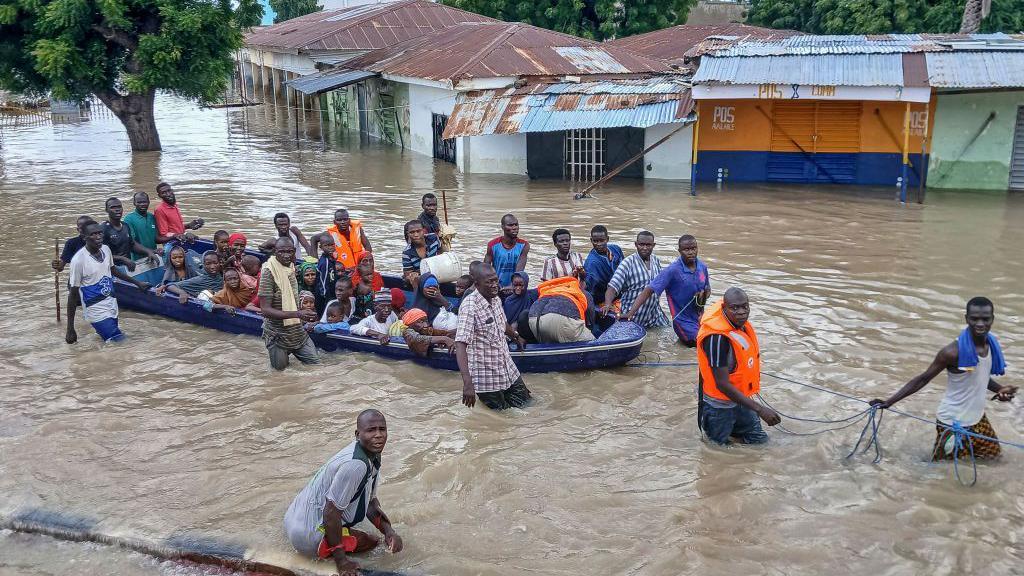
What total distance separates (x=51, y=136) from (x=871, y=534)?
32037mm

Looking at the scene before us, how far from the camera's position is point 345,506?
214 inches

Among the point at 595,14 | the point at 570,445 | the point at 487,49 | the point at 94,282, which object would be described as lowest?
the point at 570,445

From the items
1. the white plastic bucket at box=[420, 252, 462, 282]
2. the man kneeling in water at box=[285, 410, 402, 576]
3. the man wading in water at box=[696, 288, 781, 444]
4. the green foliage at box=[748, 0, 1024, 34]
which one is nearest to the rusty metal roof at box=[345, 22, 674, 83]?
the green foliage at box=[748, 0, 1024, 34]

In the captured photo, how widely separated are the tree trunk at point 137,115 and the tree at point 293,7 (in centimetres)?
3064

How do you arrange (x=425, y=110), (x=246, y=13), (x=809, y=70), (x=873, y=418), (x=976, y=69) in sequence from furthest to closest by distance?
(x=246, y=13)
(x=425, y=110)
(x=809, y=70)
(x=976, y=69)
(x=873, y=418)

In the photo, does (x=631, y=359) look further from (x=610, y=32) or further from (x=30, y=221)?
(x=610, y=32)

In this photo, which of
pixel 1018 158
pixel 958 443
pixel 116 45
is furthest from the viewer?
pixel 116 45

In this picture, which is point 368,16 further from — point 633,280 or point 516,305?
point 516,305

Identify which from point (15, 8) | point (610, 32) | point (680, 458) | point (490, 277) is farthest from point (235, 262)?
point (610, 32)

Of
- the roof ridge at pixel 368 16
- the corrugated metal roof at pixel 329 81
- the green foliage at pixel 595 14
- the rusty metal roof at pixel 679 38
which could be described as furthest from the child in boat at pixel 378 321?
the roof ridge at pixel 368 16

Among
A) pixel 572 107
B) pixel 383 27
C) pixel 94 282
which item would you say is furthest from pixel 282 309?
pixel 383 27

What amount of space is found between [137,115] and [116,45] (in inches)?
91.9

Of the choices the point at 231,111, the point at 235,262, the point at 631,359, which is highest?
the point at 231,111

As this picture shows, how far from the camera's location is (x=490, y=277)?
7.47 m
